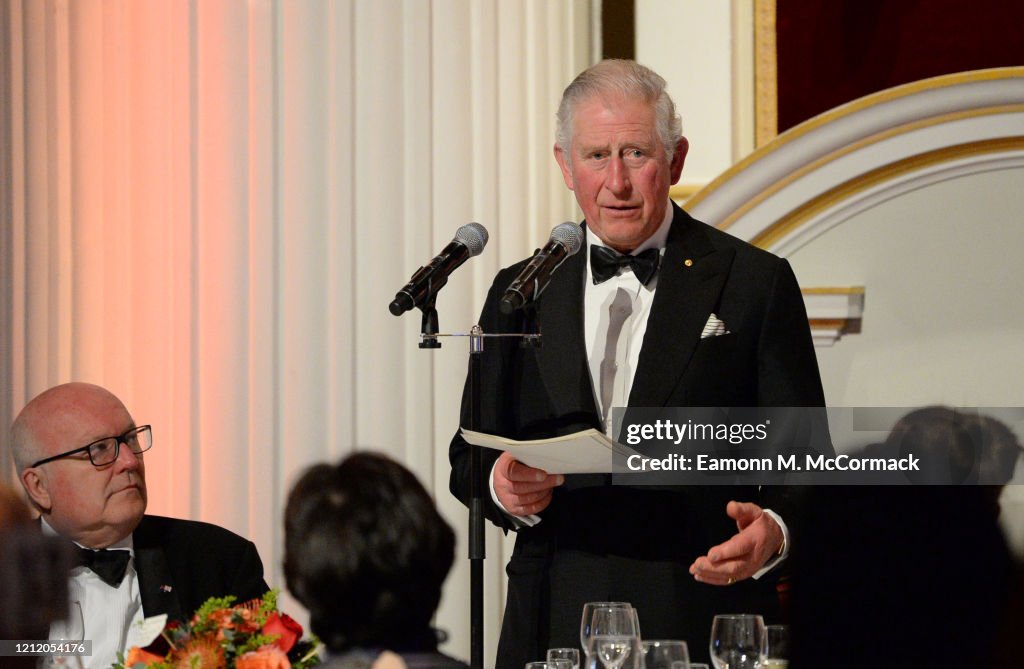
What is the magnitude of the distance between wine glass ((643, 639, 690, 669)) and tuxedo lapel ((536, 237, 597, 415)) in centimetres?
62

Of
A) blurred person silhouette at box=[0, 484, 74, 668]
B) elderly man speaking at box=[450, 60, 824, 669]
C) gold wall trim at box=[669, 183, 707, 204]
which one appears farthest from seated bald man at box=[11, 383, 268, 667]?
gold wall trim at box=[669, 183, 707, 204]

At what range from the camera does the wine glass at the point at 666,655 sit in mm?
1963

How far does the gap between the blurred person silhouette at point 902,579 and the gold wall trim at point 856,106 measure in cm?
305

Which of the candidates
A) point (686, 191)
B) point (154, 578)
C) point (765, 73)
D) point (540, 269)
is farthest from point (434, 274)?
point (765, 73)

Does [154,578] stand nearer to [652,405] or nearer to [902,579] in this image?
[652,405]

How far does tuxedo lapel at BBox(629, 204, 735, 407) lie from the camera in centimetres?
251

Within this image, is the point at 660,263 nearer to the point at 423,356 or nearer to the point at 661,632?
the point at 661,632

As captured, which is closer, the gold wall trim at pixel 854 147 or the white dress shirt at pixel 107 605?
the white dress shirt at pixel 107 605

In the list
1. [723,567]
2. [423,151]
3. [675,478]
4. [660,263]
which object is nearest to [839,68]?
[423,151]

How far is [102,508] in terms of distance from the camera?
8.84 feet

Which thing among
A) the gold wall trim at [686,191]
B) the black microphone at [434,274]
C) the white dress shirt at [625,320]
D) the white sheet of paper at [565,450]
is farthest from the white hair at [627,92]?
the gold wall trim at [686,191]

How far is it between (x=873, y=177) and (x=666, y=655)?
2709 mm

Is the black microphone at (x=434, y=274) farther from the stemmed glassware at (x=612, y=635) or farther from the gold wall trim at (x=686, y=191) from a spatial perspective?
the gold wall trim at (x=686, y=191)

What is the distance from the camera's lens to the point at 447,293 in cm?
386
